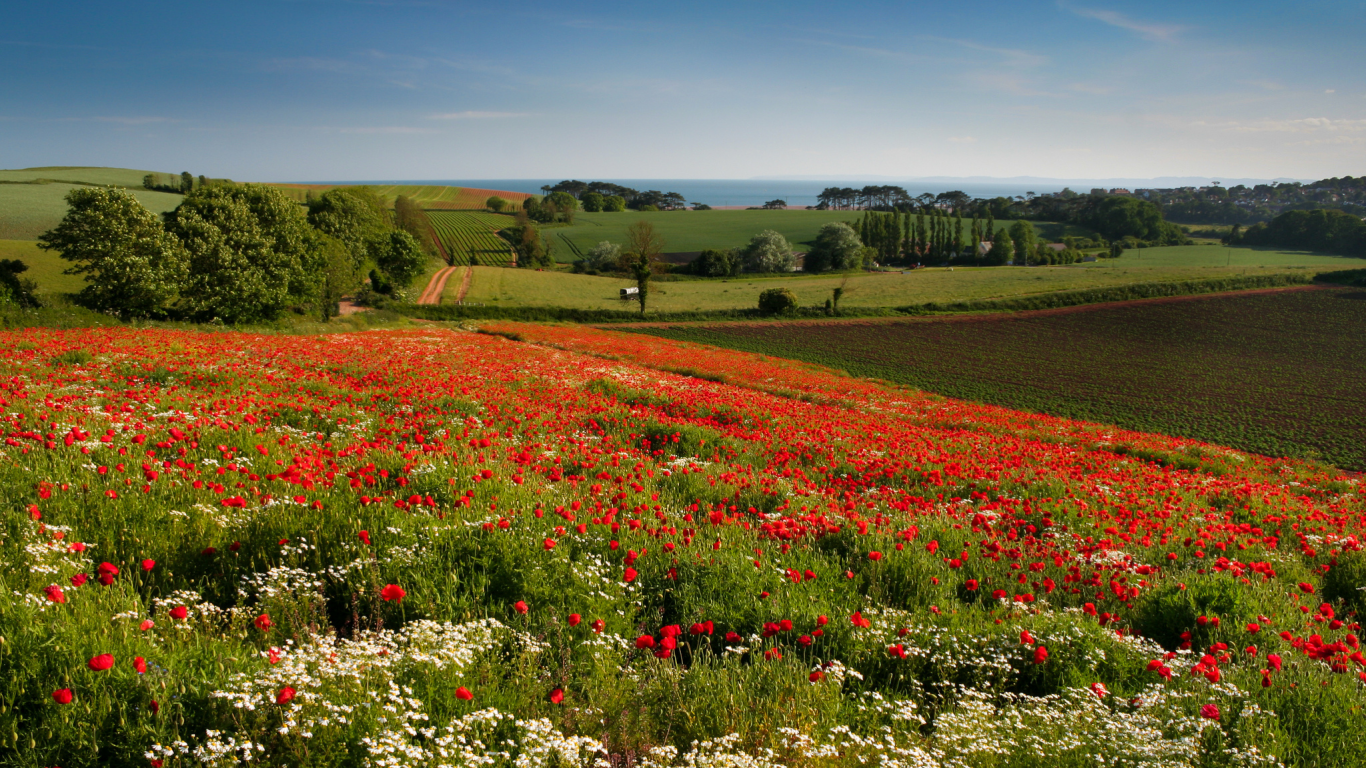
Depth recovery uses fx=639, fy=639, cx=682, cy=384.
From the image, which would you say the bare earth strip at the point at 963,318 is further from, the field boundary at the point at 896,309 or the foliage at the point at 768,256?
the foliage at the point at 768,256

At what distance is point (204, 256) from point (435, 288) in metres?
44.3

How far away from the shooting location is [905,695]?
4469 millimetres

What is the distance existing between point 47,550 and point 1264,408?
47.6 m

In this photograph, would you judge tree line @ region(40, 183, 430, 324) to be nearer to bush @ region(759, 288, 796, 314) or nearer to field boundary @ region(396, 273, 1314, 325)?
field boundary @ region(396, 273, 1314, 325)

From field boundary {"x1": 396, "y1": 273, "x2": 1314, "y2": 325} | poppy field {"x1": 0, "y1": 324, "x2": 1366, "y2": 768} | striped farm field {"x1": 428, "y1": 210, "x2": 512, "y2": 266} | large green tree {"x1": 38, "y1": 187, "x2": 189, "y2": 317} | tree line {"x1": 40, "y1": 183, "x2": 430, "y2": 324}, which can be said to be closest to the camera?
poppy field {"x1": 0, "y1": 324, "x2": 1366, "y2": 768}

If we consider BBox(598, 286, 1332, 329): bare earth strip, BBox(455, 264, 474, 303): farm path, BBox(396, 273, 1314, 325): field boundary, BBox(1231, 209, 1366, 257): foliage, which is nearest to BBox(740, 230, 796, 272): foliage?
BBox(396, 273, 1314, 325): field boundary

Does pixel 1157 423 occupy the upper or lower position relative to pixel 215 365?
lower

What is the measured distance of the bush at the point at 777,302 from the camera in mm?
71938

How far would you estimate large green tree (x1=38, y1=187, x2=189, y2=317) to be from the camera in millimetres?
33688

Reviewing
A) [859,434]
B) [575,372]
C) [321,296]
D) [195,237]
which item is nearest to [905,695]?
[859,434]

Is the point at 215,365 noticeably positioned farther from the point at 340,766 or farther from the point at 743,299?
the point at 743,299

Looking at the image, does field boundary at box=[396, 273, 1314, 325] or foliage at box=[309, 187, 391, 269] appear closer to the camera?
field boundary at box=[396, 273, 1314, 325]

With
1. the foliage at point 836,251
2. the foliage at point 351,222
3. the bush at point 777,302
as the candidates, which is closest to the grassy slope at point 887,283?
the bush at point 777,302

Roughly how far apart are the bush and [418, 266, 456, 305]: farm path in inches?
1443
